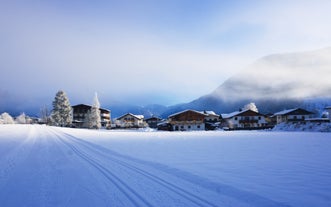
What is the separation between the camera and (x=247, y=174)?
8258 mm

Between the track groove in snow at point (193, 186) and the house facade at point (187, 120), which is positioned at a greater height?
the house facade at point (187, 120)

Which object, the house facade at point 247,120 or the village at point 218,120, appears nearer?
the village at point 218,120

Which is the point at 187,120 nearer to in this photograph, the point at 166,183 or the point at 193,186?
the point at 166,183

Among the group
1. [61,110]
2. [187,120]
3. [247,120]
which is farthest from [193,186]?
[247,120]

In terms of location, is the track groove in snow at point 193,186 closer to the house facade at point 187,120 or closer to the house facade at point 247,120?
the house facade at point 187,120

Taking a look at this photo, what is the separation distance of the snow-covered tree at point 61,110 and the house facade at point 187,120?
115 feet

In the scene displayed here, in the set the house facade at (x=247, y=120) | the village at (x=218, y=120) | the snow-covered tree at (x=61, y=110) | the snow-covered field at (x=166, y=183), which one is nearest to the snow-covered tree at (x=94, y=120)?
the village at (x=218, y=120)

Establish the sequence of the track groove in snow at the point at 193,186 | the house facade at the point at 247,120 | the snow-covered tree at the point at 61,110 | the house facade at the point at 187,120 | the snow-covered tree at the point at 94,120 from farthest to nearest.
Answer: the house facade at the point at 247,120 → the snow-covered tree at the point at 61,110 → the snow-covered tree at the point at 94,120 → the house facade at the point at 187,120 → the track groove in snow at the point at 193,186

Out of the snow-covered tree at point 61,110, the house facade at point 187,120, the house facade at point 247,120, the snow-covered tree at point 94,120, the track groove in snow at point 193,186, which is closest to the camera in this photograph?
the track groove in snow at point 193,186

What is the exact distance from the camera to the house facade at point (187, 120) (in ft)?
257

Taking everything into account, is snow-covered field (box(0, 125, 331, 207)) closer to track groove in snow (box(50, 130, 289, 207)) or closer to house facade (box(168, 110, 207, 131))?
track groove in snow (box(50, 130, 289, 207))

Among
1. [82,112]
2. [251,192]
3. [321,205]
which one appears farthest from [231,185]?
[82,112]

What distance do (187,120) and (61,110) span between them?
139 ft

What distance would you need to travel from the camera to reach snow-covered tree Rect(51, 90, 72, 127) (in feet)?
266
